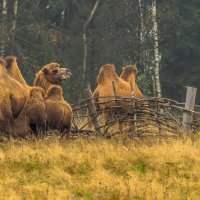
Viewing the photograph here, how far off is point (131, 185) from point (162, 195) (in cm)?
57

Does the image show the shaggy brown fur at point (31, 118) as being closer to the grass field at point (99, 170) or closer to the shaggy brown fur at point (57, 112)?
the shaggy brown fur at point (57, 112)

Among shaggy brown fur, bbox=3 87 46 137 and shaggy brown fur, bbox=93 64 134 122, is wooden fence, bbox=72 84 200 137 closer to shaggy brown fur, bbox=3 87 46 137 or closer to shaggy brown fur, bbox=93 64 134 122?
shaggy brown fur, bbox=3 87 46 137

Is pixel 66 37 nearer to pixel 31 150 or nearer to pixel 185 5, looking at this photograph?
pixel 185 5

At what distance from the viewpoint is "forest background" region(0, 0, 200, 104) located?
3041cm

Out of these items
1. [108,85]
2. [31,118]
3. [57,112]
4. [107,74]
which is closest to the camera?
[31,118]

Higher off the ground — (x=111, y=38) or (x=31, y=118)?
(x=111, y=38)

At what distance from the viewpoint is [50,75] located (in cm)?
1515

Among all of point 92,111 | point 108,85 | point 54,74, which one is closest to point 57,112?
point 92,111

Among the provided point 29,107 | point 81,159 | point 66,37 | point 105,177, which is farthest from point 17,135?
point 66,37

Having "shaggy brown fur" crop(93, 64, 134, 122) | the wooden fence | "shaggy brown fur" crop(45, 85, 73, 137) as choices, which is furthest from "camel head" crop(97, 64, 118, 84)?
"shaggy brown fur" crop(45, 85, 73, 137)

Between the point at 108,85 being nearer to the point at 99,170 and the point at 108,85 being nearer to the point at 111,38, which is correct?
the point at 99,170

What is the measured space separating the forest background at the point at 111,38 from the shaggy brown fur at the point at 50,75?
44.8 feet

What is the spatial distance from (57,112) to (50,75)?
1654 millimetres

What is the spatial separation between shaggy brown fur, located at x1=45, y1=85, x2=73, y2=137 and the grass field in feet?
2.52
